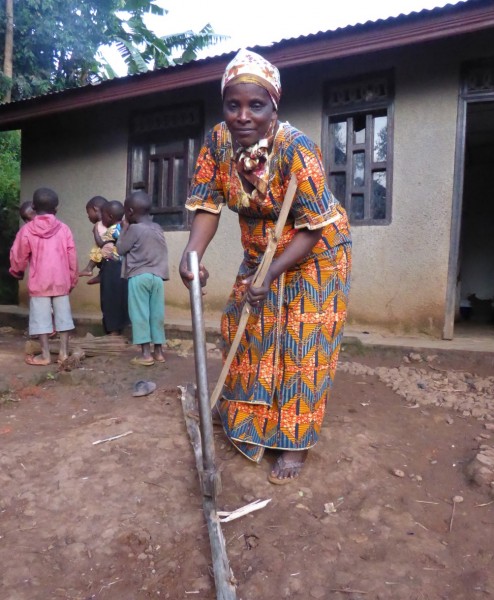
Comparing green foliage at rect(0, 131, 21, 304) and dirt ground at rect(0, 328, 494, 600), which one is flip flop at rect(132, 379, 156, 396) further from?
green foliage at rect(0, 131, 21, 304)

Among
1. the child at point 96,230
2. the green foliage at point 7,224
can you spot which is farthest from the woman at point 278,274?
the green foliage at point 7,224

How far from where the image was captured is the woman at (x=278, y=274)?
2.22 m

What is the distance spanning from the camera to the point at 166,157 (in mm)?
6777

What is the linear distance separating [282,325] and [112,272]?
316cm

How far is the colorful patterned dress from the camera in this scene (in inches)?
95.0

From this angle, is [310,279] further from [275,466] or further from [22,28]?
[22,28]

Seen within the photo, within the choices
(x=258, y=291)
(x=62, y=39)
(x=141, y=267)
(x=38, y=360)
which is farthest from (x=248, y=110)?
(x=62, y=39)

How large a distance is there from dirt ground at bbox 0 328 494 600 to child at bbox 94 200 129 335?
6.12ft

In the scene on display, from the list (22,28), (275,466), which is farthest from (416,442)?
(22,28)

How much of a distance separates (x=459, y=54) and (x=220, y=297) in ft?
11.3

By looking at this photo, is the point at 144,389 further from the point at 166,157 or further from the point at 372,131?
the point at 166,157

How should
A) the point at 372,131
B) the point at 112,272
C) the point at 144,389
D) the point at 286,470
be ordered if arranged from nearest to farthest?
the point at 286,470 < the point at 144,389 < the point at 112,272 < the point at 372,131

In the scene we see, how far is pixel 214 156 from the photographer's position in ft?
8.04

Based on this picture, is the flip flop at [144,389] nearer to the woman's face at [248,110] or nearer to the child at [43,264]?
the child at [43,264]
